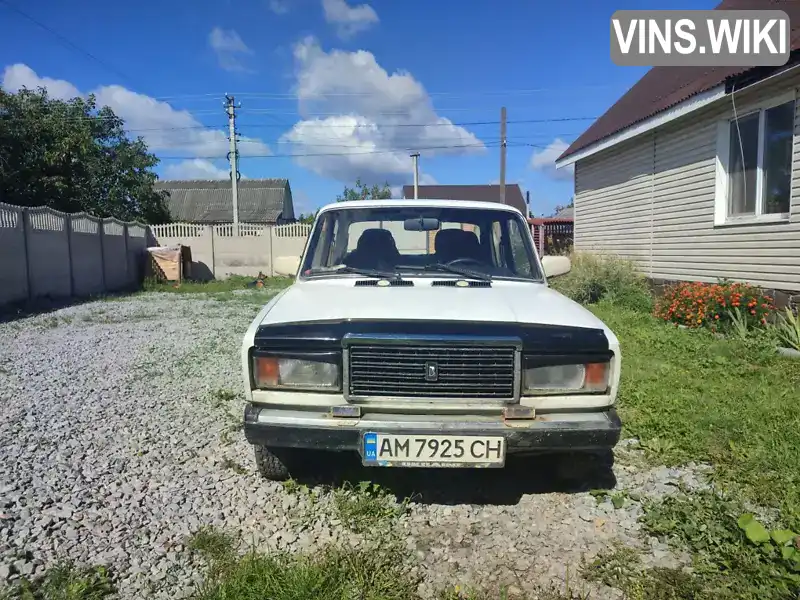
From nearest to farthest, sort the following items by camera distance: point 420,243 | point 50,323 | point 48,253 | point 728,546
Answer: point 728,546 < point 420,243 < point 50,323 < point 48,253

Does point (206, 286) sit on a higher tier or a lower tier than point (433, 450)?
lower

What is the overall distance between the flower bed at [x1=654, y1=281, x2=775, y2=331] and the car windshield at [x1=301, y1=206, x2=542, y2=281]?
4453 millimetres

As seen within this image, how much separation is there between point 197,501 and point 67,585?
827 mm

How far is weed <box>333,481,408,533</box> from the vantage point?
270cm

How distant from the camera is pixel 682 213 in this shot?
942 centimetres

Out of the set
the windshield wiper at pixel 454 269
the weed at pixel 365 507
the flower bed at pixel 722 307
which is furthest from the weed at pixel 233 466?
the flower bed at pixel 722 307

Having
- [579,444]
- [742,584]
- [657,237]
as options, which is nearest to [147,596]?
[579,444]

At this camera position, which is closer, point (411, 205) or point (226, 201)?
point (411, 205)

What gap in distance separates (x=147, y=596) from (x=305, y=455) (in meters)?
1.24

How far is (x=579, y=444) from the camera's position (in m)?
2.58

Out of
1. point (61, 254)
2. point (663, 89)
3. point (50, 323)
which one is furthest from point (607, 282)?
point (61, 254)

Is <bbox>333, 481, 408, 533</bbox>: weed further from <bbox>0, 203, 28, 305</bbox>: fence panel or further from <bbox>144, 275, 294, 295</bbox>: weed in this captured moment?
<bbox>144, 275, 294, 295</bbox>: weed

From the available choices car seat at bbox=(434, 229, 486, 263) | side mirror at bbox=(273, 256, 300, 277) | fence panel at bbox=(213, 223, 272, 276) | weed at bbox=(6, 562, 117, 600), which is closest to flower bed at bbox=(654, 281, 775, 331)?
car seat at bbox=(434, 229, 486, 263)

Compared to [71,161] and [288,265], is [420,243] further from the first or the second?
[71,161]
